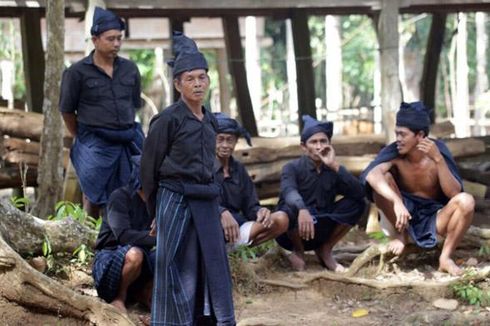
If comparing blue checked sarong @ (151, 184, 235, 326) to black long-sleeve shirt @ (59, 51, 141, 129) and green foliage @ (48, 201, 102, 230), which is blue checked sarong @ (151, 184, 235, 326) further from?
black long-sleeve shirt @ (59, 51, 141, 129)

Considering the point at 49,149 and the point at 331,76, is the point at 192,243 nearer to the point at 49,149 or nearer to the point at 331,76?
the point at 49,149

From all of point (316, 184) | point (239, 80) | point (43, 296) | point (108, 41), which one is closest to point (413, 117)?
point (316, 184)

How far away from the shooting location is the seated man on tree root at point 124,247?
5938 mm

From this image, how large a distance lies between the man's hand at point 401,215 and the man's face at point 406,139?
0.45m

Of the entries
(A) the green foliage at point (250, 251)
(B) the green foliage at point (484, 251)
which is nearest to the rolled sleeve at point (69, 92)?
(A) the green foliage at point (250, 251)

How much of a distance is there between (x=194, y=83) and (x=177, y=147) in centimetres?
37

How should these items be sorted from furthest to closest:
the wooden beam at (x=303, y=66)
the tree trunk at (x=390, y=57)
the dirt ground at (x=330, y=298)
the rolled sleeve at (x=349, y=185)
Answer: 1. the wooden beam at (x=303, y=66)
2. the tree trunk at (x=390, y=57)
3. the rolled sleeve at (x=349, y=185)
4. the dirt ground at (x=330, y=298)

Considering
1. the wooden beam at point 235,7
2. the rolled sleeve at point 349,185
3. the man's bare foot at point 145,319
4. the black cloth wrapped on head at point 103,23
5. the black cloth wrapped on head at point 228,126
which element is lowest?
the man's bare foot at point 145,319

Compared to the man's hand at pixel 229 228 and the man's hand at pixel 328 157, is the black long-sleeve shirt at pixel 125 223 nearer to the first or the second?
the man's hand at pixel 229 228

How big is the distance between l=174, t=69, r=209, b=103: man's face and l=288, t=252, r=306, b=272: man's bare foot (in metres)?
3.16

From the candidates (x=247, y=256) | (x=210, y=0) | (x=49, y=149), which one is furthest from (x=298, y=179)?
(x=210, y=0)

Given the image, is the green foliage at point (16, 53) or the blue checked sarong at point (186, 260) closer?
the blue checked sarong at point (186, 260)

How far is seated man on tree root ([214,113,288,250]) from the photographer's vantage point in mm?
7320

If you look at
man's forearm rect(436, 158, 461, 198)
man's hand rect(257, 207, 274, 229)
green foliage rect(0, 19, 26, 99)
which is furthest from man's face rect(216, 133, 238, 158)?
green foliage rect(0, 19, 26, 99)
